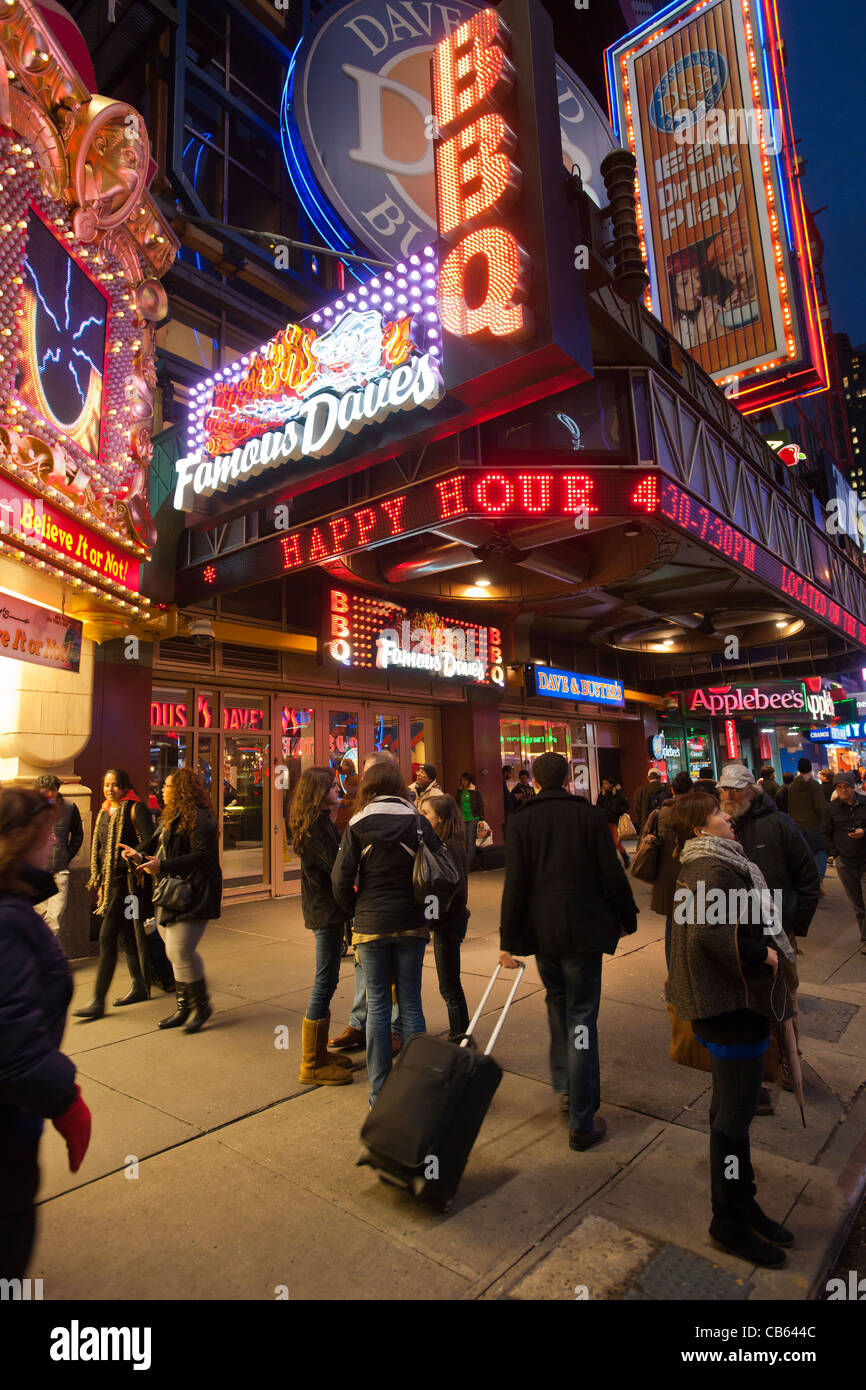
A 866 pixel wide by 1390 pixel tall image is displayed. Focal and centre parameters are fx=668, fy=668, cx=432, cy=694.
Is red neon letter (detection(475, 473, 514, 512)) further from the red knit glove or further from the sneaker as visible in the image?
the red knit glove

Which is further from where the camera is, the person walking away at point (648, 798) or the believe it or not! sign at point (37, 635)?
the person walking away at point (648, 798)

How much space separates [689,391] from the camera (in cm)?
935

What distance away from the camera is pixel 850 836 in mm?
7734

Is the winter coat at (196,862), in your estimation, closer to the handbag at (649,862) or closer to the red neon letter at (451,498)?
the handbag at (649,862)

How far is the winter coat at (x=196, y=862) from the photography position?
5.36 metres

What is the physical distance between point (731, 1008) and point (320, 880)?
2772 millimetres

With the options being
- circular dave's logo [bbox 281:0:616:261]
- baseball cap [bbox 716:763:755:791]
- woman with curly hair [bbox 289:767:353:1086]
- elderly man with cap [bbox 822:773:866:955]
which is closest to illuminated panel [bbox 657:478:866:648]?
elderly man with cap [bbox 822:773:866:955]

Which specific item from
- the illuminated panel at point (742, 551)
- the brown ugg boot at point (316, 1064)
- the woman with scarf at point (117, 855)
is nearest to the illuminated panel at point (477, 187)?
the illuminated panel at point (742, 551)

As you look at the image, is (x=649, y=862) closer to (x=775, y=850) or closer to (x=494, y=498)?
(x=775, y=850)

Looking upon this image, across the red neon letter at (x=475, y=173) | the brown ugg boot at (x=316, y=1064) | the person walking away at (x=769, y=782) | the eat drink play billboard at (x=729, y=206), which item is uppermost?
the eat drink play billboard at (x=729, y=206)

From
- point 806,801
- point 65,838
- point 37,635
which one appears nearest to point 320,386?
point 37,635

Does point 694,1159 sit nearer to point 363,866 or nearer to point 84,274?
point 363,866

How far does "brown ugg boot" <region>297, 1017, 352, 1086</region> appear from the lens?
4.45 metres

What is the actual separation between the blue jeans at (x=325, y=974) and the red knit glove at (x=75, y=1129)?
2423 millimetres
